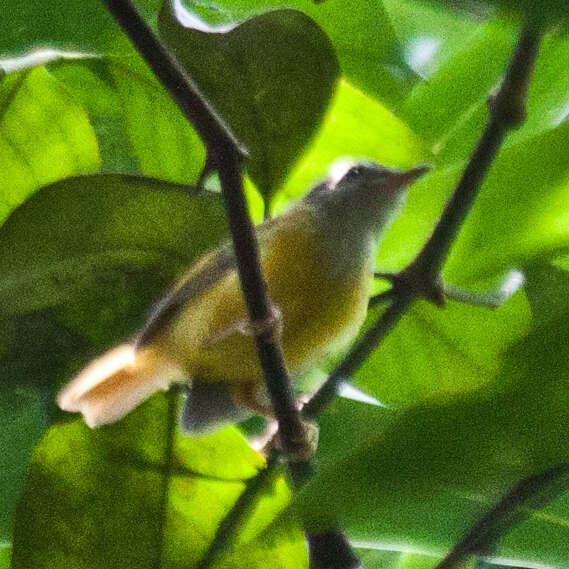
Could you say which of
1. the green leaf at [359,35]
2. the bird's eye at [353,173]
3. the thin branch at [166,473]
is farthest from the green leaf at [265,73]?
the bird's eye at [353,173]

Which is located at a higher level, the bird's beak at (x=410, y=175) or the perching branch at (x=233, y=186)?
the perching branch at (x=233, y=186)

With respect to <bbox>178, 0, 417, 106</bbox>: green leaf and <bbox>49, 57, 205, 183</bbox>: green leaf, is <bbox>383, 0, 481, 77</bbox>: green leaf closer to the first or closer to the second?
<bbox>178, 0, 417, 106</bbox>: green leaf

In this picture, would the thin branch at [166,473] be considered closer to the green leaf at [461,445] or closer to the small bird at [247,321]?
the small bird at [247,321]

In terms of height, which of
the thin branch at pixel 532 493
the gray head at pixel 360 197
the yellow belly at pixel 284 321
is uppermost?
the thin branch at pixel 532 493

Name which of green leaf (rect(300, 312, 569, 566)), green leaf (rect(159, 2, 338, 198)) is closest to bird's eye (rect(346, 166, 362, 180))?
green leaf (rect(159, 2, 338, 198))

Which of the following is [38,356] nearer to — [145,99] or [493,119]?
[145,99]

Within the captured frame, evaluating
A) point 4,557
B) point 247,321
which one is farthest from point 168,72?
point 4,557

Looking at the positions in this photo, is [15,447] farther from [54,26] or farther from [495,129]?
[495,129]
